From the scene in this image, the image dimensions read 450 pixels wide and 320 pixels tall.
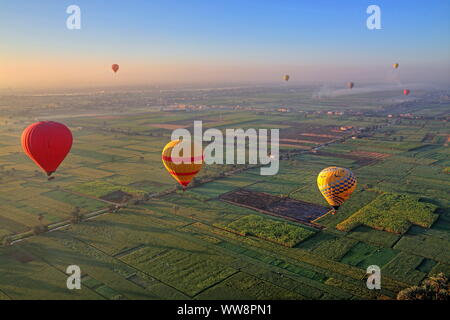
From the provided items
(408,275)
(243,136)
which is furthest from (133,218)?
(243,136)

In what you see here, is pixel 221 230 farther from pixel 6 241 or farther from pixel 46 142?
pixel 6 241

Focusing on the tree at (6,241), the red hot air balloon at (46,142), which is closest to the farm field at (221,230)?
the tree at (6,241)

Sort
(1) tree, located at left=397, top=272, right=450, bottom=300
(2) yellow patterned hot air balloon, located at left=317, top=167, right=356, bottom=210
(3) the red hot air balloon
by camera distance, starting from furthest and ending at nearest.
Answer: (2) yellow patterned hot air balloon, located at left=317, top=167, right=356, bottom=210
(3) the red hot air balloon
(1) tree, located at left=397, top=272, right=450, bottom=300

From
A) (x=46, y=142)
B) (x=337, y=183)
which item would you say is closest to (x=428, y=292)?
(x=337, y=183)

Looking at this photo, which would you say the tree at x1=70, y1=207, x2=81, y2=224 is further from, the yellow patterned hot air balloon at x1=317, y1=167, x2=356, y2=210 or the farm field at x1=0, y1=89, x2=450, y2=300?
the yellow patterned hot air balloon at x1=317, y1=167, x2=356, y2=210

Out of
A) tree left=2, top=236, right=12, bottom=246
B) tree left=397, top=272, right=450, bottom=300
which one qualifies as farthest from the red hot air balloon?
tree left=397, top=272, right=450, bottom=300

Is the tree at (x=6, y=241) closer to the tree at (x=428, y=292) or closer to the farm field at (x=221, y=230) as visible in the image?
the farm field at (x=221, y=230)

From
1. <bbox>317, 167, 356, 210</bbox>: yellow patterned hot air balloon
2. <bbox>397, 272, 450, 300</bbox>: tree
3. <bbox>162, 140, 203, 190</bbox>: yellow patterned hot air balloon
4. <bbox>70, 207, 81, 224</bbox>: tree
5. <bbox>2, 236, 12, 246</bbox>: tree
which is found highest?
<bbox>162, 140, 203, 190</bbox>: yellow patterned hot air balloon

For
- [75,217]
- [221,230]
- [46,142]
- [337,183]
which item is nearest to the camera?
[46,142]
